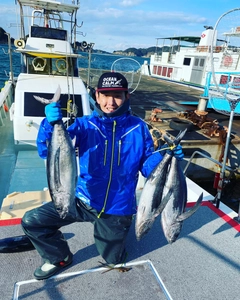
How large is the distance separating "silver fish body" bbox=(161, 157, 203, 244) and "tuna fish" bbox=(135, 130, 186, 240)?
5 cm

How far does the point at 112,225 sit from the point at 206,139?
6098 mm

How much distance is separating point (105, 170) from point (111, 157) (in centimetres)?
14

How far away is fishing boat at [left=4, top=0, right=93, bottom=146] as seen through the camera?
5980 mm

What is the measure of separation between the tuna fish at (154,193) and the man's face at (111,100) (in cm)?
60

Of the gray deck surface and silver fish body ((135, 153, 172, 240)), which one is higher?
silver fish body ((135, 153, 172, 240))

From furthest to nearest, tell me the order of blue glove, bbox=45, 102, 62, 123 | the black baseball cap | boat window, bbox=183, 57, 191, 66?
boat window, bbox=183, 57, 191, 66 < the black baseball cap < blue glove, bbox=45, 102, 62, 123

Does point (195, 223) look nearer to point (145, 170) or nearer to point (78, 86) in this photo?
point (145, 170)

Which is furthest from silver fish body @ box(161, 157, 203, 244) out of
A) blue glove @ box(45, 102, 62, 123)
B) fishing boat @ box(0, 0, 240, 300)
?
blue glove @ box(45, 102, 62, 123)

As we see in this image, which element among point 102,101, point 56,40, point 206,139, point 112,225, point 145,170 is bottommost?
point 206,139

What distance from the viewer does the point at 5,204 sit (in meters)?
3.26

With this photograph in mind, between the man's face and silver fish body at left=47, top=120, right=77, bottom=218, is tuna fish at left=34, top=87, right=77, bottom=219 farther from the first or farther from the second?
the man's face

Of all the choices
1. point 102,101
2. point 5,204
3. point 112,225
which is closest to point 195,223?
point 112,225

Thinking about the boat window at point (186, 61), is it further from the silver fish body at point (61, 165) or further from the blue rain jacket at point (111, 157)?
the silver fish body at point (61, 165)

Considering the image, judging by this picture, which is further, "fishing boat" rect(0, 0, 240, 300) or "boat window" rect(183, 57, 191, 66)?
"boat window" rect(183, 57, 191, 66)
